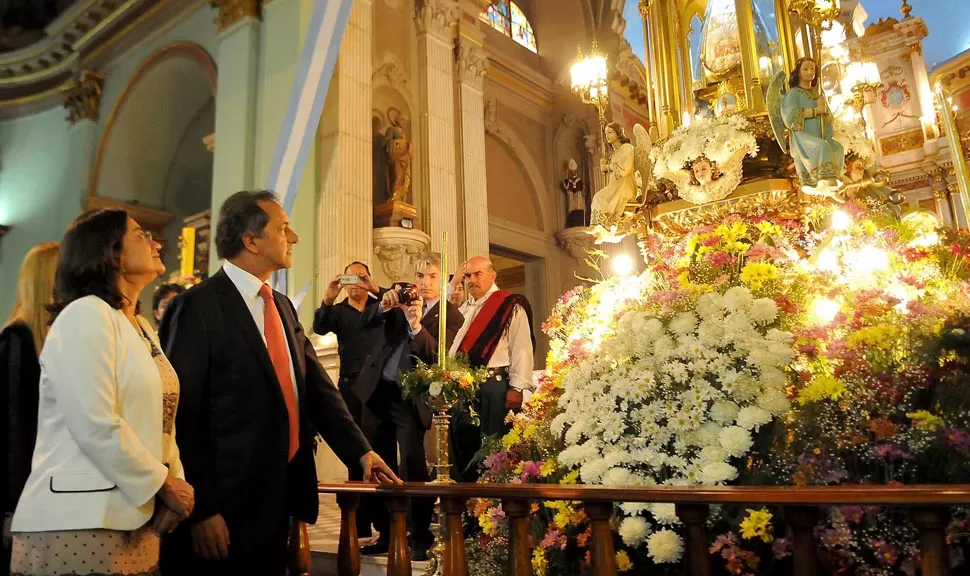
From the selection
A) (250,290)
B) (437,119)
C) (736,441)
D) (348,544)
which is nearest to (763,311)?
(736,441)

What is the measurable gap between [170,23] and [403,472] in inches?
363

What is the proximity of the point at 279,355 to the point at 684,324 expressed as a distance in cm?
146

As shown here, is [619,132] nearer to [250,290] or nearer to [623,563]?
[623,563]

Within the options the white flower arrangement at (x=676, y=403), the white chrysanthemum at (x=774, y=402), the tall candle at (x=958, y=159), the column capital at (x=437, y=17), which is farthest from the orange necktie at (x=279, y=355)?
the column capital at (x=437, y=17)

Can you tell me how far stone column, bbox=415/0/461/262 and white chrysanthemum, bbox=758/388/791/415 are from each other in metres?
6.37

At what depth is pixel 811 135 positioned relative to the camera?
5195 mm

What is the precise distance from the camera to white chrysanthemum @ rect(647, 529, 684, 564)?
228 cm

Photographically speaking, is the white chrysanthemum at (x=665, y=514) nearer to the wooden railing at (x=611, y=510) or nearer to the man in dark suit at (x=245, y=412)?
the wooden railing at (x=611, y=510)

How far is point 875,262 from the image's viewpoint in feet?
10.7

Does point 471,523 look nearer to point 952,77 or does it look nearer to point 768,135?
point 768,135

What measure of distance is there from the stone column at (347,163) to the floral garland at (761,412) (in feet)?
15.3

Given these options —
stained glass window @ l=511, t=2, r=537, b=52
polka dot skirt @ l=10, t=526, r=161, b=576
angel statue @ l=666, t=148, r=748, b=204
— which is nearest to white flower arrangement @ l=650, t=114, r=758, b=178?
angel statue @ l=666, t=148, r=748, b=204

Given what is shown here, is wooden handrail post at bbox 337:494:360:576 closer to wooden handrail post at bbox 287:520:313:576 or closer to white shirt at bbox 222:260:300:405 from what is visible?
wooden handrail post at bbox 287:520:313:576

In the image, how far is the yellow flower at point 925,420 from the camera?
7.11 feet
